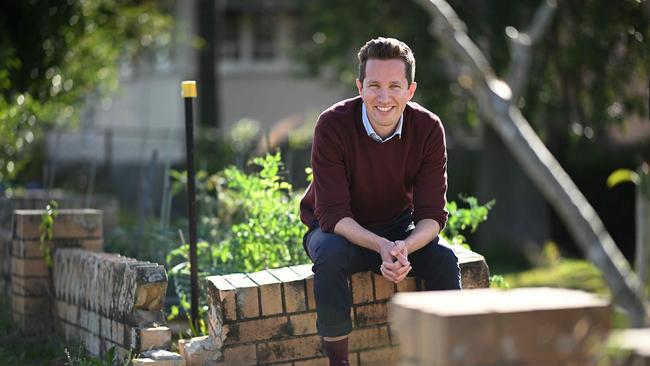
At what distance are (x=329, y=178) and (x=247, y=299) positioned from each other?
1.89 ft

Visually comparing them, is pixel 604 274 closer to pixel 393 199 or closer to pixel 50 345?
pixel 393 199

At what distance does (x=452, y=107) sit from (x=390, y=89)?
35.0 ft

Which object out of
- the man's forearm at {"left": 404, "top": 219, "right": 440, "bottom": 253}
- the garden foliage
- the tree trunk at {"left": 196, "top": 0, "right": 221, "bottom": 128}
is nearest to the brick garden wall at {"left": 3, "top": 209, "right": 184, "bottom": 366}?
the garden foliage

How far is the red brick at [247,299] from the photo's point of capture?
4445mm

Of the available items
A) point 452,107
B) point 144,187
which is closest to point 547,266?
point 452,107

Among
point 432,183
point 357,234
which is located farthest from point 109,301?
point 432,183

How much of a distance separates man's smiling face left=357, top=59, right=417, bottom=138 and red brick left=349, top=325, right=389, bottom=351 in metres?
0.87

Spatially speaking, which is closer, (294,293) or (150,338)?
(294,293)

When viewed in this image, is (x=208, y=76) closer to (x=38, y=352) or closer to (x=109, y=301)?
(x=38, y=352)

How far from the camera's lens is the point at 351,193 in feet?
14.9

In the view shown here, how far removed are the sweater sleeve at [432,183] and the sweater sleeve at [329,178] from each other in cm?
29

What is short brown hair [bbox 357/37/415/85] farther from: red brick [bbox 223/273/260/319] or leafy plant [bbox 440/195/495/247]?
leafy plant [bbox 440/195/495/247]

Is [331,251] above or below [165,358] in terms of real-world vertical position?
above

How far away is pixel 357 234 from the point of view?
4.30 m
